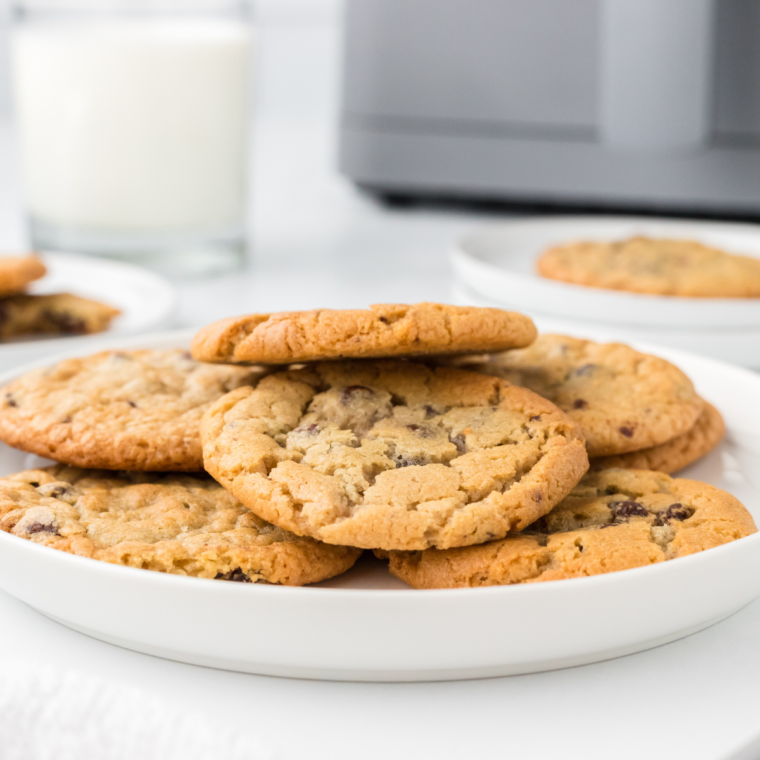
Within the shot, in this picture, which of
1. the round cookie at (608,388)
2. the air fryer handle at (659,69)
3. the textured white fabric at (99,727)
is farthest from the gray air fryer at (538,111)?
the textured white fabric at (99,727)

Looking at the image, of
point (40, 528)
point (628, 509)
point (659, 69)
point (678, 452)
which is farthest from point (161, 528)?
point (659, 69)

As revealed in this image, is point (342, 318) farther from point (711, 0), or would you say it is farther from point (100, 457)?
point (711, 0)

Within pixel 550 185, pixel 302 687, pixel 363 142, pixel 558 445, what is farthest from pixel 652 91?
pixel 302 687

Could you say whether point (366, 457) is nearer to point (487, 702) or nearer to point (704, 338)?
point (487, 702)

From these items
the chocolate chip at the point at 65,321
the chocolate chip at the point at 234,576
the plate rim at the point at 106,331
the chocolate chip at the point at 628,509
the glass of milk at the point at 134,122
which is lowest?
the chocolate chip at the point at 234,576

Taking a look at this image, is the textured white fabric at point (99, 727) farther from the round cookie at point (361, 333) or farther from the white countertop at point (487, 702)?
the round cookie at point (361, 333)

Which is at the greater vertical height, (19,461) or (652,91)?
(652,91)
